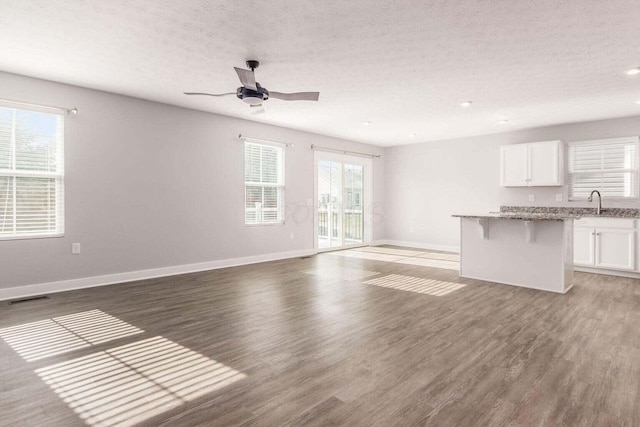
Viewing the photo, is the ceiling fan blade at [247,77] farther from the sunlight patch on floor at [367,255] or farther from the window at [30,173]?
the sunlight patch on floor at [367,255]

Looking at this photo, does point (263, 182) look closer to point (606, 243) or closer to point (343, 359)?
point (343, 359)

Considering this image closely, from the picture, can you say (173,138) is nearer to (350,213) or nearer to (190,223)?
(190,223)

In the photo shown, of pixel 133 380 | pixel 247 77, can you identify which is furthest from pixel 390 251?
pixel 133 380

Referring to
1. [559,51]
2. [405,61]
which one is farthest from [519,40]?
[405,61]

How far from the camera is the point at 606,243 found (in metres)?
5.32

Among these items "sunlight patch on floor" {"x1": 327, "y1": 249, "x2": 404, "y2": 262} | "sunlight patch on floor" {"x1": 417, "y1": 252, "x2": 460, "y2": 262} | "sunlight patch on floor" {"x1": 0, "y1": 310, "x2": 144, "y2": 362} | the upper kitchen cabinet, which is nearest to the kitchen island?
"sunlight patch on floor" {"x1": 417, "y1": 252, "x2": 460, "y2": 262}

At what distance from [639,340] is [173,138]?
5.77 meters

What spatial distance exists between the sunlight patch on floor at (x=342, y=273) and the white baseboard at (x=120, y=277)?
1.32 meters

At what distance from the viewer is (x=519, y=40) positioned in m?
3.13

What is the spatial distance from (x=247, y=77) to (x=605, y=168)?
6018mm

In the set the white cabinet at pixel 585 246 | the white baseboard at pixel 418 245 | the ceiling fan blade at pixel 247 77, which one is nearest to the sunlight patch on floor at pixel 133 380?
the ceiling fan blade at pixel 247 77

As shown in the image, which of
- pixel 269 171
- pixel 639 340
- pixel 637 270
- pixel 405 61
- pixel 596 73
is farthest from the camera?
pixel 269 171

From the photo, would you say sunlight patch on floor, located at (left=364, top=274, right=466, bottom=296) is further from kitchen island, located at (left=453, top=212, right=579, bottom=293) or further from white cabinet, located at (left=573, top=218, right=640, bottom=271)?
white cabinet, located at (left=573, top=218, right=640, bottom=271)

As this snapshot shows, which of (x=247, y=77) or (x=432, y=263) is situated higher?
(x=247, y=77)
